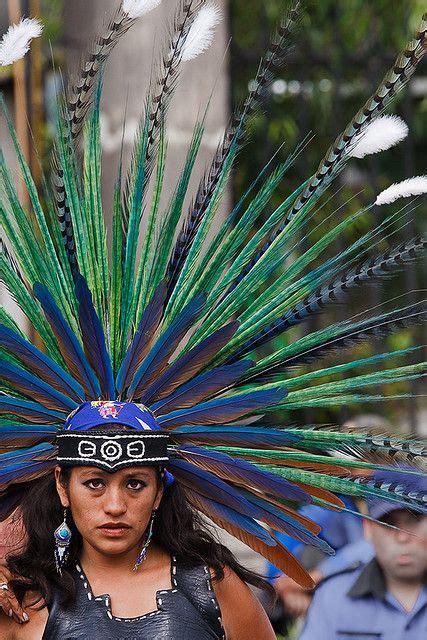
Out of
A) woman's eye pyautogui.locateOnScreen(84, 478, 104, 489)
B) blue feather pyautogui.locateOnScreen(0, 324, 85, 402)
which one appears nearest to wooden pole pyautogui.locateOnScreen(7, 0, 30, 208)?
blue feather pyautogui.locateOnScreen(0, 324, 85, 402)

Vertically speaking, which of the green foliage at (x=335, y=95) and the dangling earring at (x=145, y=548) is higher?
the green foliage at (x=335, y=95)

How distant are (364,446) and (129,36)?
2.97m

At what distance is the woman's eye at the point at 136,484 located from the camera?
3.33 metres

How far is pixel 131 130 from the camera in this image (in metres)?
5.92

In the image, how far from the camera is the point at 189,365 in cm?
342

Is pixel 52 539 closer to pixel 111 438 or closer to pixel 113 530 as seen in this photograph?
pixel 113 530

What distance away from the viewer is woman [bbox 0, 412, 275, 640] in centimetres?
331

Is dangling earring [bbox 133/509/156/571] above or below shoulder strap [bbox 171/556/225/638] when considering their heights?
above

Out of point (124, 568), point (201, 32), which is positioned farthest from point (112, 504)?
point (201, 32)

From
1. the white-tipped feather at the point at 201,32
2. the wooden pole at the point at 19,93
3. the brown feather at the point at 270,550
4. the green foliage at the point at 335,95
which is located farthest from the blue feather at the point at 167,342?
the wooden pole at the point at 19,93

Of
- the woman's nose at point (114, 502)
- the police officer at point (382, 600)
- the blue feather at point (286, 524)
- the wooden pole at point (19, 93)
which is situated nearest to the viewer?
the woman's nose at point (114, 502)

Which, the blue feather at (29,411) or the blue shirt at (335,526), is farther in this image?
the blue shirt at (335,526)

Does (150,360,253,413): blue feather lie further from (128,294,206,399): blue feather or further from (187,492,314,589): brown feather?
(187,492,314,589): brown feather

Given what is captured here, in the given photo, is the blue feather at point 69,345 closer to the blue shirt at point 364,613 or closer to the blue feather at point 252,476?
the blue feather at point 252,476
